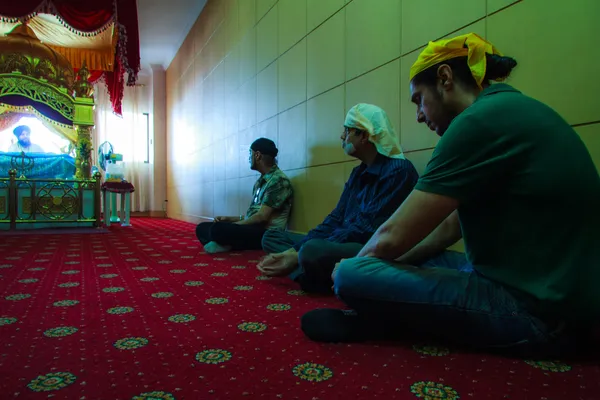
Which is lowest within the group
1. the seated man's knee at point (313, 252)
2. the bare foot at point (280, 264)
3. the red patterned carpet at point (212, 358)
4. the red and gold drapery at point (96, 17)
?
the red patterned carpet at point (212, 358)

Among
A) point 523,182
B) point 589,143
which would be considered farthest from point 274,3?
point 523,182

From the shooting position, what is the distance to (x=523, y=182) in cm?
92

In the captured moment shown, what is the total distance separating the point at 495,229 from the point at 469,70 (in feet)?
1.42

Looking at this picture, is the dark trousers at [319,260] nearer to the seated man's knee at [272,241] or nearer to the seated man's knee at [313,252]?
the seated man's knee at [313,252]

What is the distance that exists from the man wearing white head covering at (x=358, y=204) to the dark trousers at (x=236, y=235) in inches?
45.0

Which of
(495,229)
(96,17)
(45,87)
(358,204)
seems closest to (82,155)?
(45,87)

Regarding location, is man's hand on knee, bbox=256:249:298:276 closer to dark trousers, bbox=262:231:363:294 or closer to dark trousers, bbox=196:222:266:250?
dark trousers, bbox=262:231:363:294

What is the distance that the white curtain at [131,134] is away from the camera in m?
8.31

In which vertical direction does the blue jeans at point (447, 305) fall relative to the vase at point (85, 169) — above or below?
below

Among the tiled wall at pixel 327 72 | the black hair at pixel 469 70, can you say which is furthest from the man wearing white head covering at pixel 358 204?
the black hair at pixel 469 70

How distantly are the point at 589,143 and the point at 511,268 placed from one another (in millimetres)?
640

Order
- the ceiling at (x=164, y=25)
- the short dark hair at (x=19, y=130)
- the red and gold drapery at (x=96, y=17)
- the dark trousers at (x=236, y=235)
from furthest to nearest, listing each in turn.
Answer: the ceiling at (x=164, y=25) → the short dark hair at (x=19, y=130) → the red and gold drapery at (x=96, y=17) → the dark trousers at (x=236, y=235)

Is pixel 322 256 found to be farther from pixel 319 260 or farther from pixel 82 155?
pixel 82 155

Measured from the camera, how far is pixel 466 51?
1067mm
